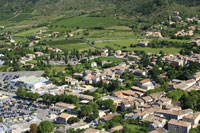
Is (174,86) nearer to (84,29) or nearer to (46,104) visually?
(46,104)

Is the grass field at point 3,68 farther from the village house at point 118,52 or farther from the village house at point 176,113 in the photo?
the village house at point 176,113

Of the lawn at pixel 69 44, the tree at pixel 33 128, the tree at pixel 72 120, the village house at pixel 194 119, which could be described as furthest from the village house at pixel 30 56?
the village house at pixel 194 119

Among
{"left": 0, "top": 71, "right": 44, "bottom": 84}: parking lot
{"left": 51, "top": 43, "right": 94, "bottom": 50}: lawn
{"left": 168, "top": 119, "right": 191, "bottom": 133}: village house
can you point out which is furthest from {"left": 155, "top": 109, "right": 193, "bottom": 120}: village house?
{"left": 51, "top": 43, "right": 94, "bottom": 50}: lawn

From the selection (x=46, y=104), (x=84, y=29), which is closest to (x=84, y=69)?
(x=46, y=104)

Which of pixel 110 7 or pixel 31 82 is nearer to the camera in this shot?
pixel 31 82

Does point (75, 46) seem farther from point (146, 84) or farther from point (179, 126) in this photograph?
point (179, 126)

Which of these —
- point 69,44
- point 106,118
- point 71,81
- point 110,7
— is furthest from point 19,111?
point 110,7
